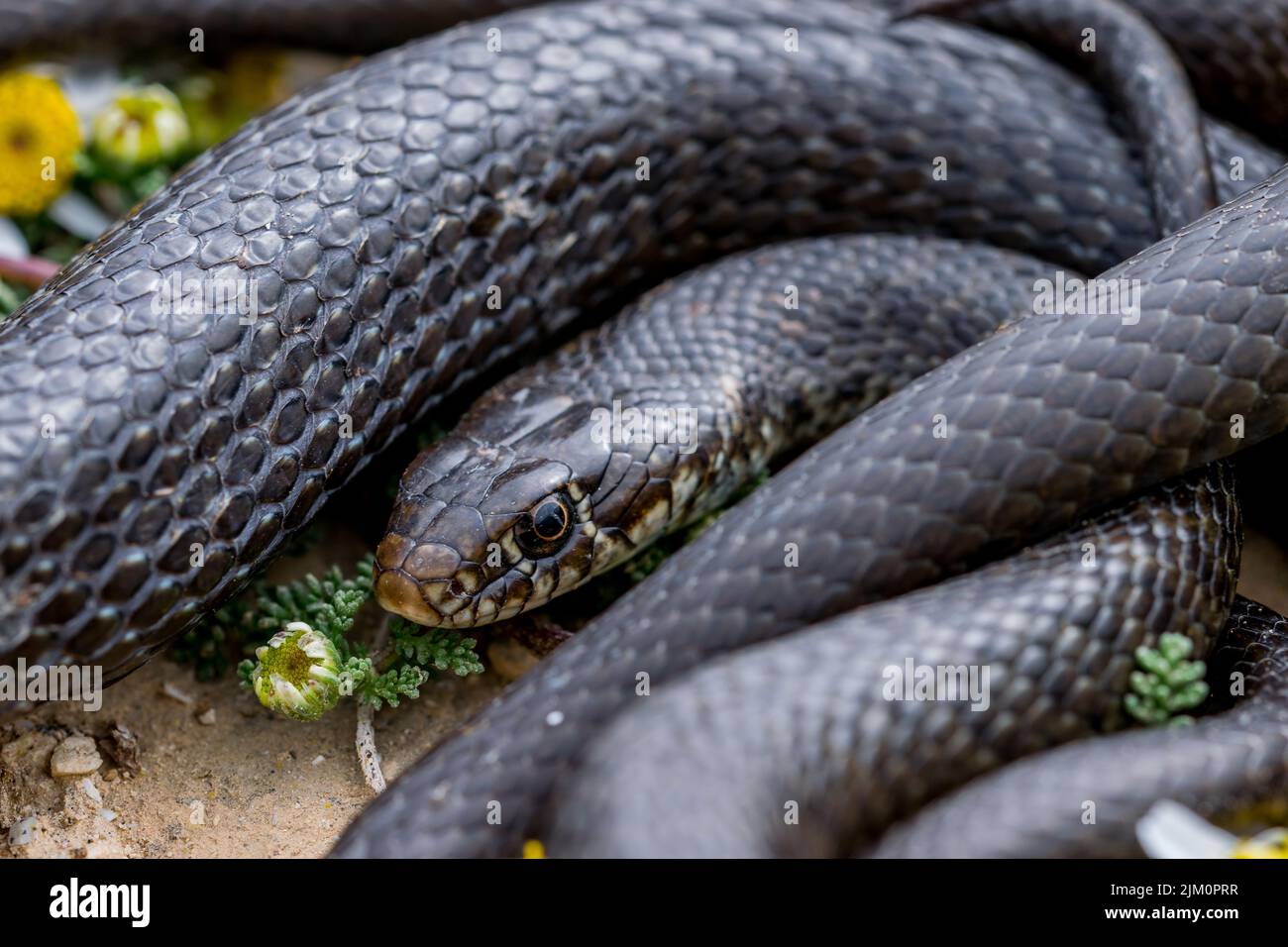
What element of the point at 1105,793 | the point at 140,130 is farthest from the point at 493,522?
the point at 140,130

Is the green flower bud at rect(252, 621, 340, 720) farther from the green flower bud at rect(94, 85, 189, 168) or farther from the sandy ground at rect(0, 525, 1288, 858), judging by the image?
the green flower bud at rect(94, 85, 189, 168)

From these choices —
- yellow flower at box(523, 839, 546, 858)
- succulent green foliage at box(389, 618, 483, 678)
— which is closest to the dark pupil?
succulent green foliage at box(389, 618, 483, 678)

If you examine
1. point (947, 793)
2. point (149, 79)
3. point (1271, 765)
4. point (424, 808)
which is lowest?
point (424, 808)

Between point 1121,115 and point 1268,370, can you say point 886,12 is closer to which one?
point 1121,115

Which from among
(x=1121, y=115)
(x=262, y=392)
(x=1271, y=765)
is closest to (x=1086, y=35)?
(x=1121, y=115)

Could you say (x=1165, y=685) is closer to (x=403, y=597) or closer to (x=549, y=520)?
(x=549, y=520)

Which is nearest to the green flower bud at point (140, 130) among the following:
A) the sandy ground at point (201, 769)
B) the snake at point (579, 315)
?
the snake at point (579, 315)
